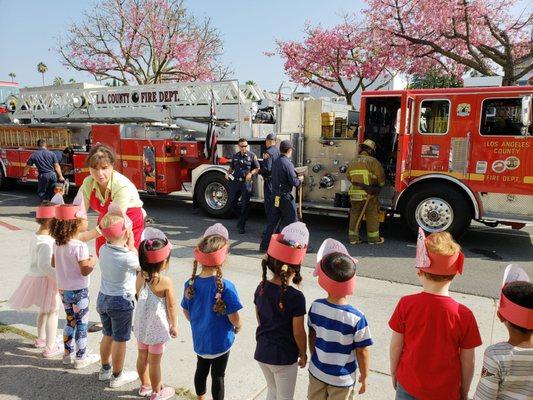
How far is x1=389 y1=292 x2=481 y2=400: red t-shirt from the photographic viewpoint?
6.62ft

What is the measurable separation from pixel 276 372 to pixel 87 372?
62.9 inches

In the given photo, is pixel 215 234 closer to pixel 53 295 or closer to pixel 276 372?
pixel 276 372

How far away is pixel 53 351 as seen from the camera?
136 inches

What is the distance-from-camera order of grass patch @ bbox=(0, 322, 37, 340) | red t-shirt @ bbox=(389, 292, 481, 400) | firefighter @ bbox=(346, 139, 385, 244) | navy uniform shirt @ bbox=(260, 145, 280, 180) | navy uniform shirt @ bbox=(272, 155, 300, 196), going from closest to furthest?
red t-shirt @ bbox=(389, 292, 481, 400)
grass patch @ bbox=(0, 322, 37, 340)
navy uniform shirt @ bbox=(272, 155, 300, 196)
firefighter @ bbox=(346, 139, 385, 244)
navy uniform shirt @ bbox=(260, 145, 280, 180)

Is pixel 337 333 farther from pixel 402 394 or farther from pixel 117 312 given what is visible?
pixel 117 312

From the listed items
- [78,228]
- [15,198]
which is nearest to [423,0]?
[78,228]

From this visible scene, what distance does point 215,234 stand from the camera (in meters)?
2.57

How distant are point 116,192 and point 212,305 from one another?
150 cm

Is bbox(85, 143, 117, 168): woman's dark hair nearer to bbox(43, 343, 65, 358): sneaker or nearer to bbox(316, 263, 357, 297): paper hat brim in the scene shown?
bbox(43, 343, 65, 358): sneaker

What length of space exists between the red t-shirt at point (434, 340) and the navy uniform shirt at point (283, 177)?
435 cm

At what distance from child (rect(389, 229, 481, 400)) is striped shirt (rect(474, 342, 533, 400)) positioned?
0.61 feet

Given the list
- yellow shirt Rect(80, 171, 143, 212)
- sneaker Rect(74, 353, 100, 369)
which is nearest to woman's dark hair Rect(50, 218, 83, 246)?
yellow shirt Rect(80, 171, 143, 212)

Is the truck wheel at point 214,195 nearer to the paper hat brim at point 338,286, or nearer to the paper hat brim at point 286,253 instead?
the paper hat brim at point 286,253

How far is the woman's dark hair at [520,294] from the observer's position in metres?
→ 1.78
